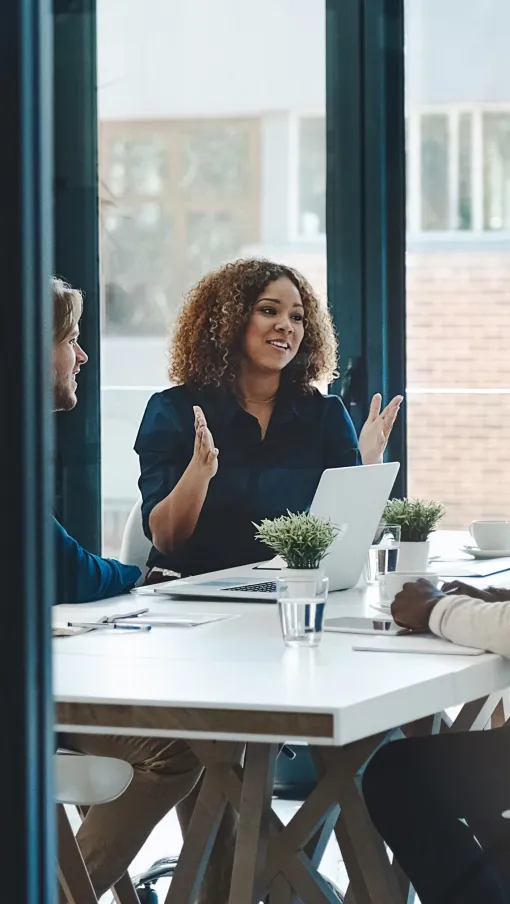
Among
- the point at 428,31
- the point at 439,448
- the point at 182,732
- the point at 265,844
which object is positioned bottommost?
the point at 265,844

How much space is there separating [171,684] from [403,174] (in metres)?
2.73

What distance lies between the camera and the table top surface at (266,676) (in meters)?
1.43

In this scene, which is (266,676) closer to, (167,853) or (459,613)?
(459,613)

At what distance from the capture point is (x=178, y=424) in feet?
11.1

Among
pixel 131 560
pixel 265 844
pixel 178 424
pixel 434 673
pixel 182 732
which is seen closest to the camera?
pixel 182 732

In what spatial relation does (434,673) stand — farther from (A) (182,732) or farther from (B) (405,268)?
(B) (405,268)

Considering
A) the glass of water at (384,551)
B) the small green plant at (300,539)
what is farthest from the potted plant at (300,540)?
the glass of water at (384,551)

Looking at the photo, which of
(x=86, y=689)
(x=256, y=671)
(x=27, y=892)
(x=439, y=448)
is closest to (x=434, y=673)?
(x=256, y=671)

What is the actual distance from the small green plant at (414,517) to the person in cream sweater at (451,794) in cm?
62

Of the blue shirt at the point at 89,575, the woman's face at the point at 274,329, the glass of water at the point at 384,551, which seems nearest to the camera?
the blue shirt at the point at 89,575

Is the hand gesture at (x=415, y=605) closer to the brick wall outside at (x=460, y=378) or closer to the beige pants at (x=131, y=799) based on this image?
the beige pants at (x=131, y=799)

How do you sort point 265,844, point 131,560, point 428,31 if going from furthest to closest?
point 428,31 → point 131,560 → point 265,844

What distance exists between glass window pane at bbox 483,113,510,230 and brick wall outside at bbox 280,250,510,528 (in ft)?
0.40

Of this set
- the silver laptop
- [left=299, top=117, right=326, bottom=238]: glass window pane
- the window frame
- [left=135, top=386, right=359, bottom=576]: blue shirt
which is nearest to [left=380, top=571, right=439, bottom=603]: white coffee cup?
the silver laptop
